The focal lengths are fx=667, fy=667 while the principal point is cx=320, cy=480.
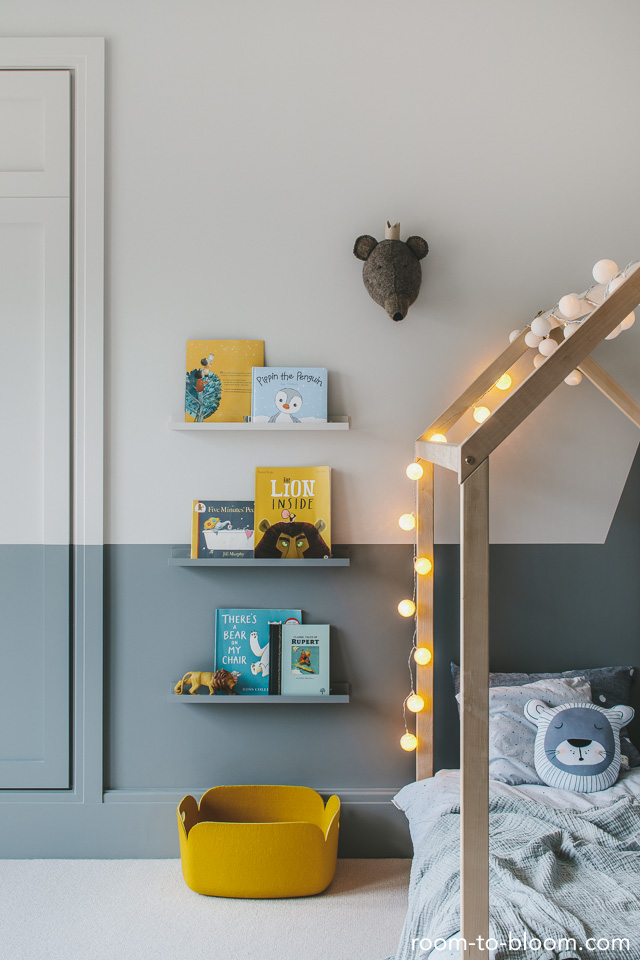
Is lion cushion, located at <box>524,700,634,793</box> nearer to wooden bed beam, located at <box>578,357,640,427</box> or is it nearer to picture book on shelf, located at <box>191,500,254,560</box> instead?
wooden bed beam, located at <box>578,357,640,427</box>

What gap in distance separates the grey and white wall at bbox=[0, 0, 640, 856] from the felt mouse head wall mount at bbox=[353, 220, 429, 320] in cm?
10

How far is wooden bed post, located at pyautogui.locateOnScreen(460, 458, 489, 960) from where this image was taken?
1.07 m

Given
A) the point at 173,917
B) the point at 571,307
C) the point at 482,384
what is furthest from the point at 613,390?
the point at 173,917

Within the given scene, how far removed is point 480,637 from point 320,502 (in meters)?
1.04

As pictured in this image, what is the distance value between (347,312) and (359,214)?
0.31 m

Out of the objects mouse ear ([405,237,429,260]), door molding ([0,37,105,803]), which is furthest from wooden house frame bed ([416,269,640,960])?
Answer: door molding ([0,37,105,803])

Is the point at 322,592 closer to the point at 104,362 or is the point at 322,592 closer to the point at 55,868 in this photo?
the point at 104,362

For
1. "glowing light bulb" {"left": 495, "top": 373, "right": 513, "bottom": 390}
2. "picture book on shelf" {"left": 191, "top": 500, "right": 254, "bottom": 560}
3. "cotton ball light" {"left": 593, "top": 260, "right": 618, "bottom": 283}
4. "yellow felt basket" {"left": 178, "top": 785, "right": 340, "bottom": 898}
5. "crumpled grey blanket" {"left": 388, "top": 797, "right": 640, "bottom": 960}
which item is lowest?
"yellow felt basket" {"left": 178, "top": 785, "right": 340, "bottom": 898}

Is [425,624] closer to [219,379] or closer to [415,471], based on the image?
[415,471]

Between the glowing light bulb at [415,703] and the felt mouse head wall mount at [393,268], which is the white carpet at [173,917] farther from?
the felt mouse head wall mount at [393,268]

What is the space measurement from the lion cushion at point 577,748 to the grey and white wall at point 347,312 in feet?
1.03

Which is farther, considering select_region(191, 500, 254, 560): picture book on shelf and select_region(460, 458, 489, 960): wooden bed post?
select_region(191, 500, 254, 560): picture book on shelf

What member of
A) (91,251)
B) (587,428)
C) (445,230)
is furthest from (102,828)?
(445,230)

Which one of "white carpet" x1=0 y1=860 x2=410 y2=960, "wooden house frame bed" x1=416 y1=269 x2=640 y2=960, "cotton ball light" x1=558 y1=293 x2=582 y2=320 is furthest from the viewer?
"white carpet" x1=0 y1=860 x2=410 y2=960
